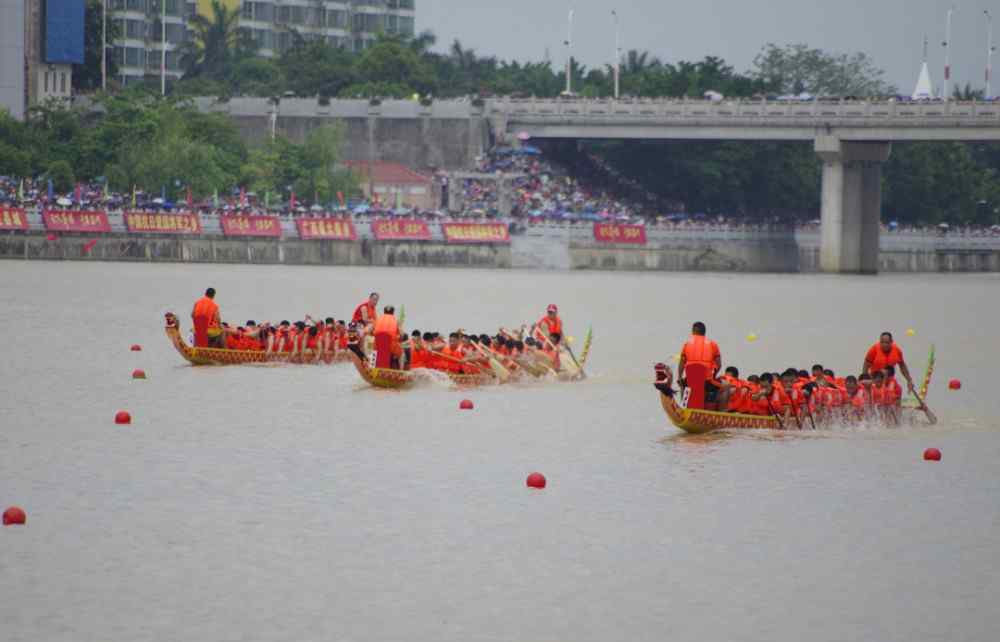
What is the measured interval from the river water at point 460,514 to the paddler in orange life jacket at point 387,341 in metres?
0.77

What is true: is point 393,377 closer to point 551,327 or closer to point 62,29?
point 551,327

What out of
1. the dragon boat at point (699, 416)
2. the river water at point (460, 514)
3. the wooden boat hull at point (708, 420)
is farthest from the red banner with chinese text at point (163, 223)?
the wooden boat hull at point (708, 420)

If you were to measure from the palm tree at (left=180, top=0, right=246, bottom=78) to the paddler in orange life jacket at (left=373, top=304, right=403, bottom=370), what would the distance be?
129 m

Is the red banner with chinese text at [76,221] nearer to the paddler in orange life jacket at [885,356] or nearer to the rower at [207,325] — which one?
the rower at [207,325]

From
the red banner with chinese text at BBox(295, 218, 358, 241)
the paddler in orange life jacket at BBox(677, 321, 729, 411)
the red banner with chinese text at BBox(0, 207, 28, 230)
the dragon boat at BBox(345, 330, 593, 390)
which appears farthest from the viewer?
the red banner with chinese text at BBox(295, 218, 358, 241)

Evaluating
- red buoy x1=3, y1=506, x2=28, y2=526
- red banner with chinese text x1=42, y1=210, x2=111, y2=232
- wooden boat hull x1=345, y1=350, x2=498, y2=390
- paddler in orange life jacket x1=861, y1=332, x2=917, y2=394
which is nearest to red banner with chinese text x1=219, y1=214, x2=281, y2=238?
red banner with chinese text x1=42, y1=210, x2=111, y2=232

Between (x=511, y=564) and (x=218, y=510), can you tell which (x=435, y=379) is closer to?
(x=218, y=510)

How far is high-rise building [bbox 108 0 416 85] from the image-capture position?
165m

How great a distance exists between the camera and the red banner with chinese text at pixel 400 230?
354ft

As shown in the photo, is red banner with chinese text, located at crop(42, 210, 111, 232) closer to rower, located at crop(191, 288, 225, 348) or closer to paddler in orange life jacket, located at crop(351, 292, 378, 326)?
rower, located at crop(191, 288, 225, 348)

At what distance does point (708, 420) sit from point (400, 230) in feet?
250

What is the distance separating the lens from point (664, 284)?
336ft

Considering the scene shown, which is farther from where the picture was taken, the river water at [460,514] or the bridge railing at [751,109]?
the bridge railing at [751,109]

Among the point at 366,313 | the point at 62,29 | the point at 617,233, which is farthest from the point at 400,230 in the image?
the point at 366,313
